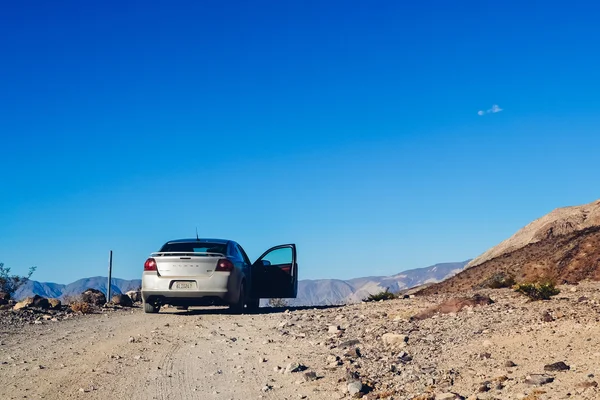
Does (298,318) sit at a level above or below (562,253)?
below

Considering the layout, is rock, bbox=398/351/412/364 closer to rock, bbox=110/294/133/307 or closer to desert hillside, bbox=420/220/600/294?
rock, bbox=110/294/133/307

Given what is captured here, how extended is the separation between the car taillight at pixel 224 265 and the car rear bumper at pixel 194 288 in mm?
87

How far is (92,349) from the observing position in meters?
8.84

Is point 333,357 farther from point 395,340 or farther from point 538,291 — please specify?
point 538,291

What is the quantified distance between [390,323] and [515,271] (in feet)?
72.1

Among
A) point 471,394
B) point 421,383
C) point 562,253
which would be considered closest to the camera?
point 471,394

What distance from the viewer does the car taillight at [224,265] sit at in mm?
12969

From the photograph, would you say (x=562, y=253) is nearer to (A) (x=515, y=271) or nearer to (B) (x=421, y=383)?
(A) (x=515, y=271)

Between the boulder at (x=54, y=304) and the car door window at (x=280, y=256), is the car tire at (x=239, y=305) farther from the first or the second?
the boulder at (x=54, y=304)

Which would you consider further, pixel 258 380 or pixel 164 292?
pixel 164 292

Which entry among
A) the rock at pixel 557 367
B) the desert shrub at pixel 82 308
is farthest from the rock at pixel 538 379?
the desert shrub at pixel 82 308

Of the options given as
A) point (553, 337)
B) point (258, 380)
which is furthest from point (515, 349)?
point (258, 380)

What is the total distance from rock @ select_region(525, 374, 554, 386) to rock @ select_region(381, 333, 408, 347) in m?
2.58

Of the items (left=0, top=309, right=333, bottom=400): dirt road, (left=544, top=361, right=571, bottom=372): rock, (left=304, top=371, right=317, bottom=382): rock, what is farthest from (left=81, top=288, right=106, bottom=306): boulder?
(left=544, top=361, right=571, bottom=372): rock
